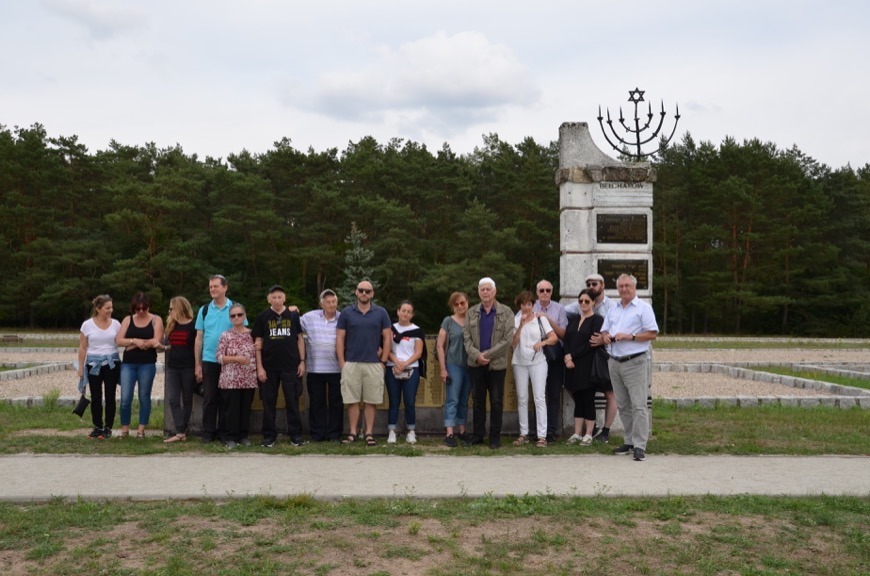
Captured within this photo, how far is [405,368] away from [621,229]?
3.06 meters

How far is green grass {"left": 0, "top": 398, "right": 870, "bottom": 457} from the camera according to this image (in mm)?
7977

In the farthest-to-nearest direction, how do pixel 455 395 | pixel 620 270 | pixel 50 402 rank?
pixel 50 402
pixel 620 270
pixel 455 395

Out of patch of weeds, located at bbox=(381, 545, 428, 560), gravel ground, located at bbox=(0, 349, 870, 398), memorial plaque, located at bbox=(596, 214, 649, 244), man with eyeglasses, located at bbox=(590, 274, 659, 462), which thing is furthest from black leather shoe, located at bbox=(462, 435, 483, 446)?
gravel ground, located at bbox=(0, 349, 870, 398)

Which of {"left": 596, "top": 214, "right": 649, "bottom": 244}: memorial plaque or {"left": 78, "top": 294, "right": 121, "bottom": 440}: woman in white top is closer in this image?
{"left": 78, "top": 294, "right": 121, "bottom": 440}: woman in white top

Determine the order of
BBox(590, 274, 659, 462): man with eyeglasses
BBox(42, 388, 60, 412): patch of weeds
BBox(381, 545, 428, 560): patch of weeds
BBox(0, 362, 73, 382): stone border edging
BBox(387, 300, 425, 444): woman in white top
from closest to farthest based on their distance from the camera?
BBox(381, 545, 428, 560): patch of weeds, BBox(590, 274, 659, 462): man with eyeglasses, BBox(387, 300, 425, 444): woman in white top, BBox(42, 388, 60, 412): patch of weeds, BBox(0, 362, 73, 382): stone border edging

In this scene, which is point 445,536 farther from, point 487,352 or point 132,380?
point 132,380

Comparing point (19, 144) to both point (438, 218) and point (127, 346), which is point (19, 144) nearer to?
point (438, 218)

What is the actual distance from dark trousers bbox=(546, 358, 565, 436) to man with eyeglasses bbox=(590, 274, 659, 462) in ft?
2.83

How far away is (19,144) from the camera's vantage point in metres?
43.7

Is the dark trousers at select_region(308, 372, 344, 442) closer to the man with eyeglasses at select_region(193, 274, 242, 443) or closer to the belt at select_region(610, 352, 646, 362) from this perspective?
the man with eyeglasses at select_region(193, 274, 242, 443)

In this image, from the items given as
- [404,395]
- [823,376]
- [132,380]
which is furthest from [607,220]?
[823,376]

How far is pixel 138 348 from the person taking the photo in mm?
8641

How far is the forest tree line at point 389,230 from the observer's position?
4141 cm

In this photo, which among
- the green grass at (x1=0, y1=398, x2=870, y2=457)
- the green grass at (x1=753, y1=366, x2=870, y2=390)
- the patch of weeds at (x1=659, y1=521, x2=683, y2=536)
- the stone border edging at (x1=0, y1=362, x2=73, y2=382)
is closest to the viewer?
the patch of weeds at (x1=659, y1=521, x2=683, y2=536)
